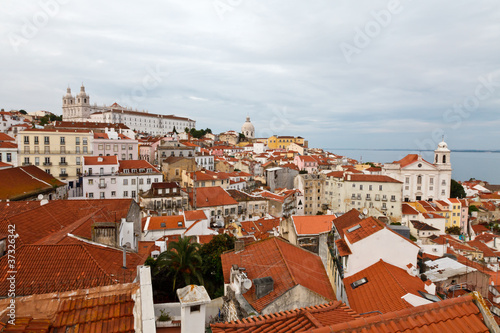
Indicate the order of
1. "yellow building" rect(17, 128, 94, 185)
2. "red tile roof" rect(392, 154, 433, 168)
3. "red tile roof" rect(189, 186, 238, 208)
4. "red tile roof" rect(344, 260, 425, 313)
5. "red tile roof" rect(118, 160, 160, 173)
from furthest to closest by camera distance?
"red tile roof" rect(392, 154, 433, 168) → "red tile roof" rect(118, 160, 160, 173) → "yellow building" rect(17, 128, 94, 185) → "red tile roof" rect(189, 186, 238, 208) → "red tile roof" rect(344, 260, 425, 313)

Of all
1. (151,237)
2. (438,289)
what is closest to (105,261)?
(438,289)

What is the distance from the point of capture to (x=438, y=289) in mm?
11914

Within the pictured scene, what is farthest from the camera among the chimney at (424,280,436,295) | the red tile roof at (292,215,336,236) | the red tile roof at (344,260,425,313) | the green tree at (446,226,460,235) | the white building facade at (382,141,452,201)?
the white building facade at (382,141,452,201)

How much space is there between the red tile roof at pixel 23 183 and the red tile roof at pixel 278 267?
66.2ft

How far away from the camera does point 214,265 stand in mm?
16125

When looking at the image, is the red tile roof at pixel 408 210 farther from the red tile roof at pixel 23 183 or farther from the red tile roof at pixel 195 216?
the red tile roof at pixel 23 183

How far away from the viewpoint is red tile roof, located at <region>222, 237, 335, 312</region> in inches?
412

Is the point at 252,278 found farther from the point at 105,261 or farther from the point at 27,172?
the point at 27,172

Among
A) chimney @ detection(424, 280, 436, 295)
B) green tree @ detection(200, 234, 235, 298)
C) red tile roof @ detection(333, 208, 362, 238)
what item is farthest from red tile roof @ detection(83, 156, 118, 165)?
chimney @ detection(424, 280, 436, 295)

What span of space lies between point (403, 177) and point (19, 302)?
68162 mm

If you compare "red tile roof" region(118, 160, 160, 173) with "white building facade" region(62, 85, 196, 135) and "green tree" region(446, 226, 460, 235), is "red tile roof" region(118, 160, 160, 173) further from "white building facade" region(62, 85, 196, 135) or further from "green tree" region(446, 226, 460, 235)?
"white building facade" region(62, 85, 196, 135)

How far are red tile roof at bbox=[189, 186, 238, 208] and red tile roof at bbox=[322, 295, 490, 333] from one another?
115ft

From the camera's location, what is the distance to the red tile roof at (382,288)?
10062mm

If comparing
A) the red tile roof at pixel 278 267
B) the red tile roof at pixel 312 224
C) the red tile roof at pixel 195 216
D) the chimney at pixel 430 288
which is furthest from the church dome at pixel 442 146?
the chimney at pixel 430 288
